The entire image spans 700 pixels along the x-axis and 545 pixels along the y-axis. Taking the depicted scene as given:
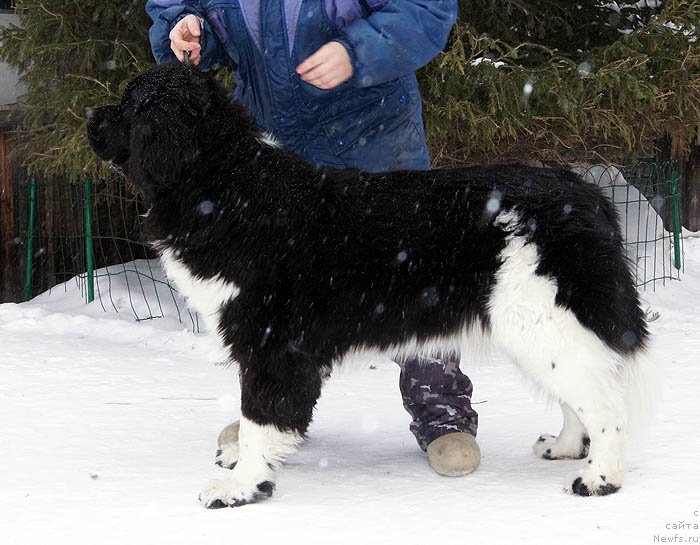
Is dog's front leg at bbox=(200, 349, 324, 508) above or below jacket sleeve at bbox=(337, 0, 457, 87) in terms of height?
below

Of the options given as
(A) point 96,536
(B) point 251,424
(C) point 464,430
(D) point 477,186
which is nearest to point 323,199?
(D) point 477,186

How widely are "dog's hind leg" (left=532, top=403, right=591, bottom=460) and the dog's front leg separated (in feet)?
3.34

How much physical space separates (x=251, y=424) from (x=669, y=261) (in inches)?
216

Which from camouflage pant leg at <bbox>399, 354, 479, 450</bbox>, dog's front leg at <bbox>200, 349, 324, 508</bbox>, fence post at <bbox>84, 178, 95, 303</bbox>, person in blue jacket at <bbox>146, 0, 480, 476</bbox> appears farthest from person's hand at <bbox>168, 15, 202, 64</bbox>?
fence post at <bbox>84, 178, 95, 303</bbox>

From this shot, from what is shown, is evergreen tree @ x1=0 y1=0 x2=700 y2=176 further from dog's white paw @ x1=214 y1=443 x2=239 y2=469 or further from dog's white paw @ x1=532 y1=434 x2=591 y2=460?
dog's white paw @ x1=214 y1=443 x2=239 y2=469

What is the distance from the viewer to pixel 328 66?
119 inches

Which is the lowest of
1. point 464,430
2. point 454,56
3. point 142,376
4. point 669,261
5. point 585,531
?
point 669,261

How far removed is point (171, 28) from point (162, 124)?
700 mm

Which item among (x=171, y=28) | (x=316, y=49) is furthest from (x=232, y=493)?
(x=171, y=28)

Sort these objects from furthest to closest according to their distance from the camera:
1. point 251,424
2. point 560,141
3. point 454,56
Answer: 1. point 560,141
2. point 454,56
3. point 251,424

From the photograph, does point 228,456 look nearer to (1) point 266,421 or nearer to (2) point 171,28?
(1) point 266,421

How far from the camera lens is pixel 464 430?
3.32 metres

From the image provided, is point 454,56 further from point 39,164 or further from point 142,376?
point 39,164

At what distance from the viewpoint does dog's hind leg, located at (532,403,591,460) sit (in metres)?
3.20
